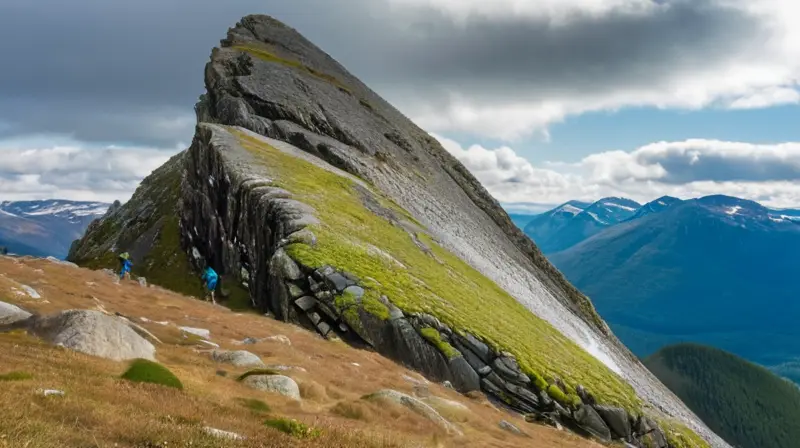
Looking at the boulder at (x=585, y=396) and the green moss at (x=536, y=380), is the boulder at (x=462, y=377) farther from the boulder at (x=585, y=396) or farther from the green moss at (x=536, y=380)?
the boulder at (x=585, y=396)

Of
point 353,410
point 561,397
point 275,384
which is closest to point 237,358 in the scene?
point 275,384

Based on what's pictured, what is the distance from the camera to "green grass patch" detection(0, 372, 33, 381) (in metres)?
15.0

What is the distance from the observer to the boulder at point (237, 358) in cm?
2552

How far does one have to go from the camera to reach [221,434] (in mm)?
13062

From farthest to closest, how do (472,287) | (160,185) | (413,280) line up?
(160,185) → (472,287) → (413,280)

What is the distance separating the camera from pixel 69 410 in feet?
43.1

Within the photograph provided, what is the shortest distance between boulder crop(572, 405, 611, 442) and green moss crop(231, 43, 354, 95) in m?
103

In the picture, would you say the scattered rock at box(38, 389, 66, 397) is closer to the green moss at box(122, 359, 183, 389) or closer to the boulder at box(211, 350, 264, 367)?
the green moss at box(122, 359, 183, 389)

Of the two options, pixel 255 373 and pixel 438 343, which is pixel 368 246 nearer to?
pixel 438 343

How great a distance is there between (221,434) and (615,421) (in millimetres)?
37668

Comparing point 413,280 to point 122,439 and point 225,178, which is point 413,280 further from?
point 122,439

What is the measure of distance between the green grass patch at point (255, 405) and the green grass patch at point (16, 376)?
628cm

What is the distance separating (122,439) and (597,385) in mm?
42939

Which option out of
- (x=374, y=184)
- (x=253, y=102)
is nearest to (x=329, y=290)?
(x=374, y=184)
